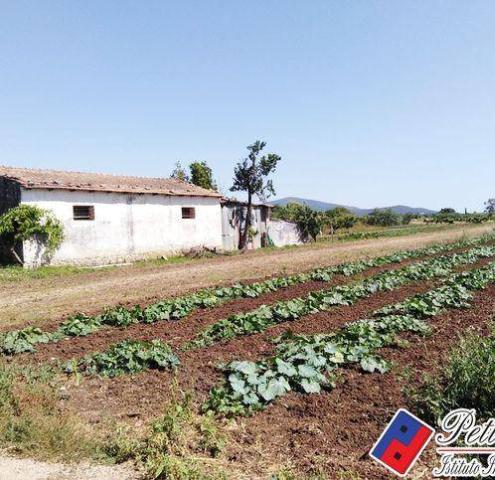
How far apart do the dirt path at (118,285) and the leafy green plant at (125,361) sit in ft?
11.9

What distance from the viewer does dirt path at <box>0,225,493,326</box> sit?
1113cm

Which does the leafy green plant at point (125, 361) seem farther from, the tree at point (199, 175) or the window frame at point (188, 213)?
the tree at point (199, 175)

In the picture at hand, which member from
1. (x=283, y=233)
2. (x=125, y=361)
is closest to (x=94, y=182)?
(x=283, y=233)

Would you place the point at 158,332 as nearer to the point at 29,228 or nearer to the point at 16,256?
the point at 29,228

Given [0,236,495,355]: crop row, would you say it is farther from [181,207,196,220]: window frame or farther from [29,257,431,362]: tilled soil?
[181,207,196,220]: window frame

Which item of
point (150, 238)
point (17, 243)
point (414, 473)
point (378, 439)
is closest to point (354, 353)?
point (378, 439)

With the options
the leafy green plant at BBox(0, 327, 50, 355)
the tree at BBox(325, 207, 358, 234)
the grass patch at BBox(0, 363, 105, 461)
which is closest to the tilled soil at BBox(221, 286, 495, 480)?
the grass patch at BBox(0, 363, 105, 461)

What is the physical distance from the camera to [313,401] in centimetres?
536

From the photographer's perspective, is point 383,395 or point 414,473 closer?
point 414,473

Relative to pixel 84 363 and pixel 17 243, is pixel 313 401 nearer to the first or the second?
pixel 84 363

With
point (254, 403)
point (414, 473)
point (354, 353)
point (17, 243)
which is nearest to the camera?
point (414, 473)

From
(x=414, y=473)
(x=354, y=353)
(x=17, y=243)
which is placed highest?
(x=17, y=243)

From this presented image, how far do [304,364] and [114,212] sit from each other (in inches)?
704

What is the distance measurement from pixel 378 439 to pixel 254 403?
1429 millimetres
